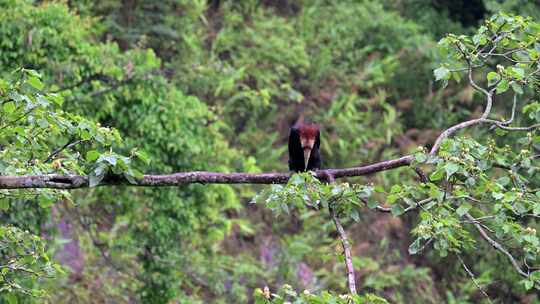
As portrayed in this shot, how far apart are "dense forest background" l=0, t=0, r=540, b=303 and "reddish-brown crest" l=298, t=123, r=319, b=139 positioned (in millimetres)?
1261

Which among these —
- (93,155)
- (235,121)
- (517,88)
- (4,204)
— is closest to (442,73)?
(517,88)

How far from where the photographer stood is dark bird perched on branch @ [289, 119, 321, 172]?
504 cm

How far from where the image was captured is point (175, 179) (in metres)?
3.75

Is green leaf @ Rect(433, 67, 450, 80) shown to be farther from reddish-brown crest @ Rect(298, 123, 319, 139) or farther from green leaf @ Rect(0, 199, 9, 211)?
green leaf @ Rect(0, 199, 9, 211)

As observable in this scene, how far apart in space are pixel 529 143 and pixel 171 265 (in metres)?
3.84

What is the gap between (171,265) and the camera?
7133 millimetres

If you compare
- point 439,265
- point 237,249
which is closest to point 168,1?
point 237,249

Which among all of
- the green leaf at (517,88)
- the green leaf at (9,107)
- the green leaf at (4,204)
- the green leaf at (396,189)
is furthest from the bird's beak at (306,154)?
the green leaf at (9,107)

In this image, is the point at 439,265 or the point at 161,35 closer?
the point at 161,35

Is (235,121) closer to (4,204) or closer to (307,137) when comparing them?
(307,137)

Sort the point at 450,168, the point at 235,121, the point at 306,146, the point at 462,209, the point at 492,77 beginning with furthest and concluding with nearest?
the point at 235,121 → the point at 306,146 → the point at 492,77 → the point at 462,209 → the point at 450,168

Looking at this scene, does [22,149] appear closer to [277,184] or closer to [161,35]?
[277,184]

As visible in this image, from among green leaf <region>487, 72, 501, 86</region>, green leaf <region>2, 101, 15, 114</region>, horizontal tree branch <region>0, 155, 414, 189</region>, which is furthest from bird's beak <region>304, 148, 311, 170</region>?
green leaf <region>2, 101, 15, 114</region>

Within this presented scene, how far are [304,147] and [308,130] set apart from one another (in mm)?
108
